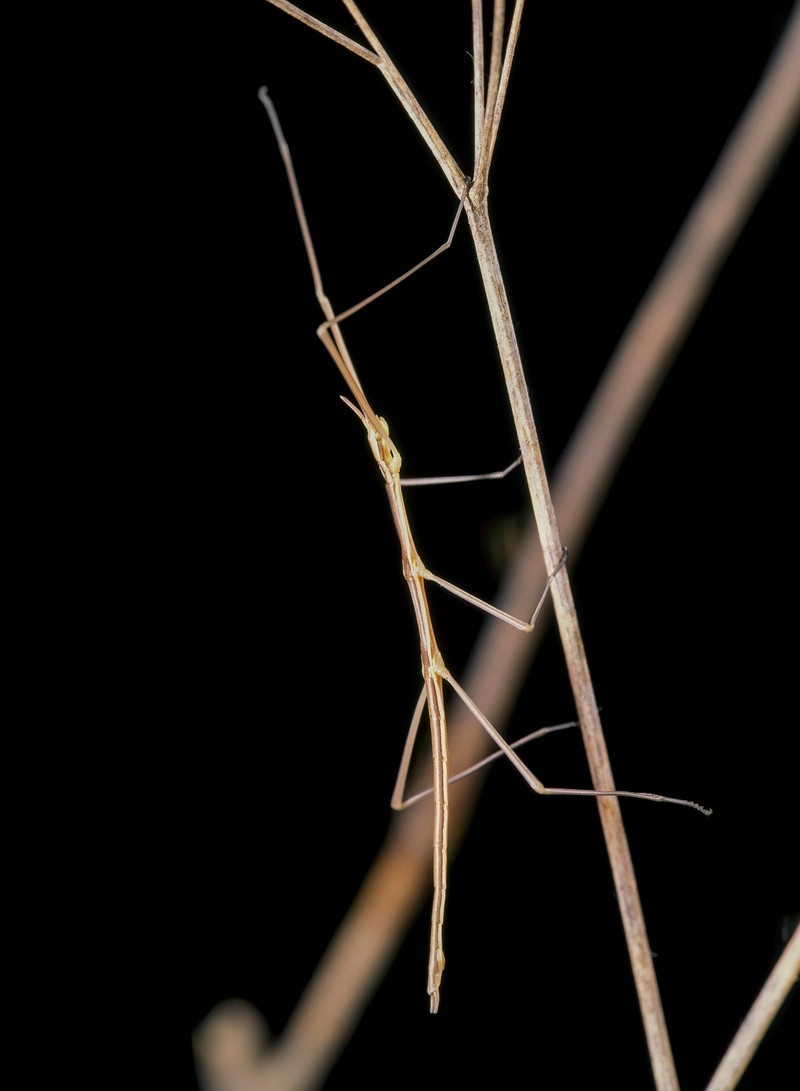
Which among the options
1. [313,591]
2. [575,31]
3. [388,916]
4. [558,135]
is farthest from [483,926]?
[575,31]

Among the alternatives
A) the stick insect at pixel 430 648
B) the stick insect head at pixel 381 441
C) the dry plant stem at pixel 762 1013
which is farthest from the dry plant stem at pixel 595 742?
the stick insect head at pixel 381 441

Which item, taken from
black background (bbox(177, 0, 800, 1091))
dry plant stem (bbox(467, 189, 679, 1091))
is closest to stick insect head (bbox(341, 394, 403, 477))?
black background (bbox(177, 0, 800, 1091))

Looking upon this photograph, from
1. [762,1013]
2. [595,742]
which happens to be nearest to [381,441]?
[595,742]

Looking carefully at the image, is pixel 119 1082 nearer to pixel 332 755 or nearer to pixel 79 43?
pixel 332 755

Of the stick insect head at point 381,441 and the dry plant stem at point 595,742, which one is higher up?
the stick insect head at point 381,441

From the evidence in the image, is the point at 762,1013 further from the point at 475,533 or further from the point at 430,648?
the point at 475,533

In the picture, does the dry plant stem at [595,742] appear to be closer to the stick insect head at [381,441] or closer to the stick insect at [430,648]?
the stick insect at [430,648]

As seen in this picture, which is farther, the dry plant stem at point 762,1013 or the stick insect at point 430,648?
the stick insect at point 430,648
